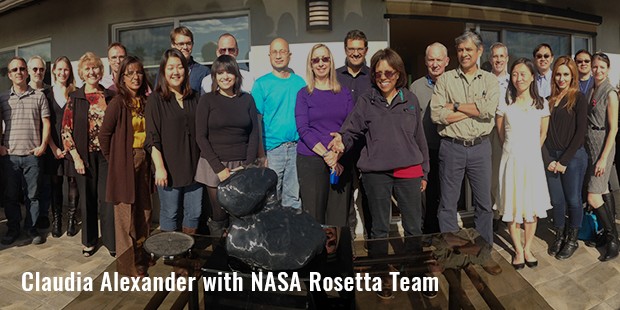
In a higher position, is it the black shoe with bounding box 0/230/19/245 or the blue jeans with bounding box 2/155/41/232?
the blue jeans with bounding box 2/155/41/232

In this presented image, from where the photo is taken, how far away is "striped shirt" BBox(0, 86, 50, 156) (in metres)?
3.98

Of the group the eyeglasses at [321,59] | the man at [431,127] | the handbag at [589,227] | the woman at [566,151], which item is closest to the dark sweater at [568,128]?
the woman at [566,151]

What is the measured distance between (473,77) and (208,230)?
7.40 feet

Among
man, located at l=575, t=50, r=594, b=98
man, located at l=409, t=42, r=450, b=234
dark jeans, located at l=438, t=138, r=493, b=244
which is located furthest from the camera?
man, located at l=575, t=50, r=594, b=98

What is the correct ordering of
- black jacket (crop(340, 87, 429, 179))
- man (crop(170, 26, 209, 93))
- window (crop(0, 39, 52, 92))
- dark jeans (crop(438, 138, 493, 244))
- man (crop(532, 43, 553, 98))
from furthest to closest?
window (crop(0, 39, 52, 92)) → man (crop(532, 43, 553, 98)) → man (crop(170, 26, 209, 93)) → dark jeans (crop(438, 138, 493, 244)) → black jacket (crop(340, 87, 429, 179))

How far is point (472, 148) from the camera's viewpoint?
302 centimetres

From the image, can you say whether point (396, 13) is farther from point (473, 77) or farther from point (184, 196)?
point (184, 196)

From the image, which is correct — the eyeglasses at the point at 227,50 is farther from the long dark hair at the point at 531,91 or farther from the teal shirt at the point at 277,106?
the long dark hair at the point at 531,91

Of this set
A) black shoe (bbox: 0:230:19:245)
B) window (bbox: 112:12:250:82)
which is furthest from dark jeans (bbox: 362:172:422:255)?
black shoe (bbox: 0:230:19:245)

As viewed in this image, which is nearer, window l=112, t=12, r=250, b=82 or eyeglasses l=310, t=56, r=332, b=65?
eyeglasses l=310, t=56, r=332, b=65

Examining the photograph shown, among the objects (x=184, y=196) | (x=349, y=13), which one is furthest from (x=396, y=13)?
(x=184, y=196)

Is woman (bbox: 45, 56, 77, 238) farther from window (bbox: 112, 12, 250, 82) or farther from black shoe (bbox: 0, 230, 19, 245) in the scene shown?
window (bbox: 112, 12, 250, 82)

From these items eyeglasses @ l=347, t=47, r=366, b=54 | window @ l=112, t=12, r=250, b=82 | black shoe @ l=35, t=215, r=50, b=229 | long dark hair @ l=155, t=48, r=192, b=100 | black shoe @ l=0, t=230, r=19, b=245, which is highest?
window @ l=112, t=12, r=250, b=82

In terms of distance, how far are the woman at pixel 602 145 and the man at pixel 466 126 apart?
1197mm
